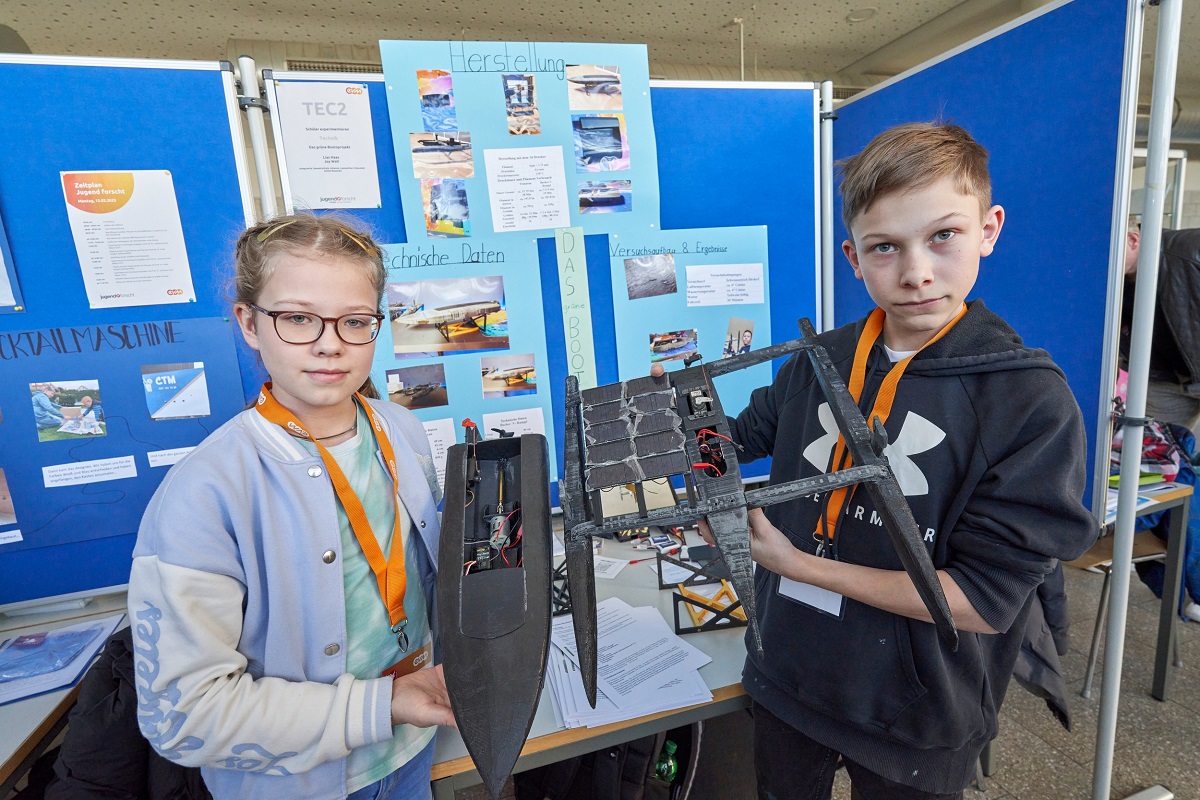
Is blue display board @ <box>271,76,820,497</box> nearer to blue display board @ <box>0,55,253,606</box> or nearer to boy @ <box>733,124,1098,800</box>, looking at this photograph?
blue display board @ <box>0,55,253,606</box>

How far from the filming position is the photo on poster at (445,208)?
1.34 m

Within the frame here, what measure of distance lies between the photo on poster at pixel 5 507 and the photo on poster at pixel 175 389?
1.03 feet

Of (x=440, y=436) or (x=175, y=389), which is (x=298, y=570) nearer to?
(x=440, y=436)

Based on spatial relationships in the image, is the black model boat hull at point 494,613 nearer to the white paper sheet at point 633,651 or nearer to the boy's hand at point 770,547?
the boy's hand at point 770,547

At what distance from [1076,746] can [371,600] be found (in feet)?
7.60

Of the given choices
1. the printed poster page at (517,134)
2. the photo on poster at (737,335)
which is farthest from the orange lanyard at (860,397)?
the printed poster page at (517,134)

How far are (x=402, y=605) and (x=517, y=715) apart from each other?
0.31 metres

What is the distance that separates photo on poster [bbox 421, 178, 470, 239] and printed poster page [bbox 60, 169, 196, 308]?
1.77 feet

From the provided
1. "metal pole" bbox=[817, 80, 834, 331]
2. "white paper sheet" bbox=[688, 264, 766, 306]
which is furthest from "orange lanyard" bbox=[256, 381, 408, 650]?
"metal pole" bbox=[817, 80, 834, 331]

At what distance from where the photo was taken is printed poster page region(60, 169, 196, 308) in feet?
3.82

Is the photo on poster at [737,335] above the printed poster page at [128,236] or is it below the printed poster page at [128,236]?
below

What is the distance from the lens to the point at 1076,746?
5.90 feet

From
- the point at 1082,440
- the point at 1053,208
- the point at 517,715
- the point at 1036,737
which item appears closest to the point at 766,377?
the point at 1053,208

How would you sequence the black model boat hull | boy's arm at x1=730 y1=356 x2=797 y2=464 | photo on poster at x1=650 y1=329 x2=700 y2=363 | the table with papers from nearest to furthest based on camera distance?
the black model boat hull < the table with papers < boy's arm at x1=730 y1=356 x2=797 y2=464 < photo on poster at x1=650 y1=329 x2=700 y2=363
